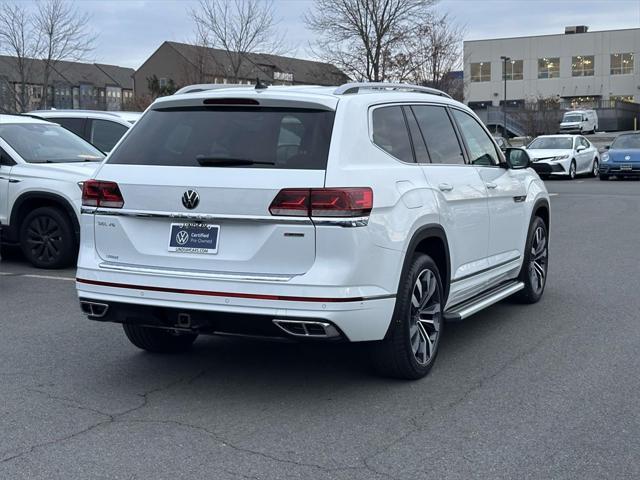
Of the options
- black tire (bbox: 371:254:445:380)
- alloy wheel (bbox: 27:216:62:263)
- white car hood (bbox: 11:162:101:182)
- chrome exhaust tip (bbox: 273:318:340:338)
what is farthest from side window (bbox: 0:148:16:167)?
chrome exhaust tip (bbox: 273:318:340:338)

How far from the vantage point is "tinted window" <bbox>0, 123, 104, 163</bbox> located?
10875 millimetres

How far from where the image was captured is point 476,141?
703 cm

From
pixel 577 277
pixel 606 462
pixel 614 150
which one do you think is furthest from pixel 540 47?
pixel 606 462

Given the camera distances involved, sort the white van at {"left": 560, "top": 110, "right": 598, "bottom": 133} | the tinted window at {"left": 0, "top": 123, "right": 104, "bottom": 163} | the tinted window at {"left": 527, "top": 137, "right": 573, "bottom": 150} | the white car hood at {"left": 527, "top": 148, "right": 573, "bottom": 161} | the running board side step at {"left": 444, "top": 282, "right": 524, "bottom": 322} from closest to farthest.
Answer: the running board side step at {"left": 444, "top": 282, "right": 524, "bottom": 322}, the tinted window at {"left": 0, "top": 123, "right": 104, "bottom": 163}, the white car hood at {"left": 527, "top": 148, "right": 573, "bottom": 161}, the tinted window at {"left": 527, "top": 137, "right": 573, "bottom": 150}, the white van at {"left": 560, "top": 110, "right": 598, "bottom": 133}

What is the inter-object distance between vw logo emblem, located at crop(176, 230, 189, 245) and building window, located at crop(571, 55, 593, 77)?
92.5 metres

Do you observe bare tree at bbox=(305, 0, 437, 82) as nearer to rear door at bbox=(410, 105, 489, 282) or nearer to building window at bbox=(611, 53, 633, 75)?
rear door at bbox=(410, 105, 489, 282)

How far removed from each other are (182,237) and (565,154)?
80.2ft

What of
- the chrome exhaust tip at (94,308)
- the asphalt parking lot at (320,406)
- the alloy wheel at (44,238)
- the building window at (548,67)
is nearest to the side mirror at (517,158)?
the asphalt parking lot at (320,406)

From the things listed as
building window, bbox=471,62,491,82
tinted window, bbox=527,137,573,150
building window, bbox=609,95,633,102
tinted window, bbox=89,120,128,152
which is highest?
building window, bbox=471,62,491,82

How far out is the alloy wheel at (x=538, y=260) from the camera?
26.7 ft

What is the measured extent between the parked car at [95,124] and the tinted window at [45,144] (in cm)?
205

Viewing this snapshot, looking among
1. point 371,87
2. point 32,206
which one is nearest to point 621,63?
point 32,206

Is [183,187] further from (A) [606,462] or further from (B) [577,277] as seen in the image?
(B) [577,277]

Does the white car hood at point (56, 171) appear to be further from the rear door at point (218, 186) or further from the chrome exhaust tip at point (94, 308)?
the chrome exhaust tip at point (94, 308)
